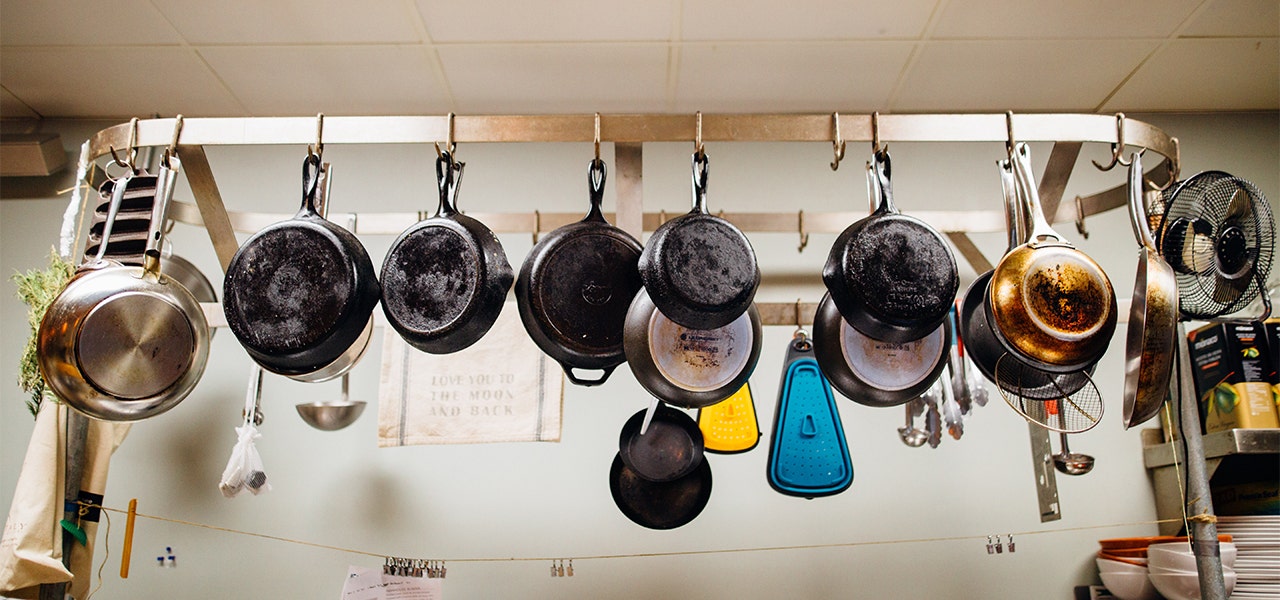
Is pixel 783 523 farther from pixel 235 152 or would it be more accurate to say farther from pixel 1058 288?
pixel 235 152

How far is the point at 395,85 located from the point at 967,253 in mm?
1696

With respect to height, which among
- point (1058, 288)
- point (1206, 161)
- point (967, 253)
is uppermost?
point (1206, 161)

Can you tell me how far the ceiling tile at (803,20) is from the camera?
205cm

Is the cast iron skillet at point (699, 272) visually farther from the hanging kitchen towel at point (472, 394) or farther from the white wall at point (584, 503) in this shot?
the white wall at point (584, 503)

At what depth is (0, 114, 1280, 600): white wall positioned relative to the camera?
90.0 inches

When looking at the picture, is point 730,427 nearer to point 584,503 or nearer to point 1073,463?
point 584,503

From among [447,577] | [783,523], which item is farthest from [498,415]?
[783,523]

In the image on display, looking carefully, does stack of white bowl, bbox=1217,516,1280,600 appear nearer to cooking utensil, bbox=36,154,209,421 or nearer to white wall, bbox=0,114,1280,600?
white wall, bbox=0,114,1280,600

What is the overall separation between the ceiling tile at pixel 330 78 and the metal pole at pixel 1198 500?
201 cm

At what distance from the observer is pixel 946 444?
2.39 m

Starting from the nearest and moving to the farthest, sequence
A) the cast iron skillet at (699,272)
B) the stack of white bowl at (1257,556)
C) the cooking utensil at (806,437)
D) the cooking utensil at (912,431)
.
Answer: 1. the cast iron skillet at (699,272)
2. the cooking utensil at (806,437)
3. the stack of white bowl at (1257,556)
4. the cooking utensil at (912,431)

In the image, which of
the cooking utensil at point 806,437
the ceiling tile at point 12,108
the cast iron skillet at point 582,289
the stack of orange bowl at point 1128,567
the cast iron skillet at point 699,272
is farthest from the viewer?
the ceiling tile at point 12,108

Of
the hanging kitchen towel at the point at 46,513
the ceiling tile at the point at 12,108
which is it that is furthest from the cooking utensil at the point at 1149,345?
the ceiling tile at the point at 12,108

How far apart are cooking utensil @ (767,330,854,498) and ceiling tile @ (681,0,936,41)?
831 millimetres
